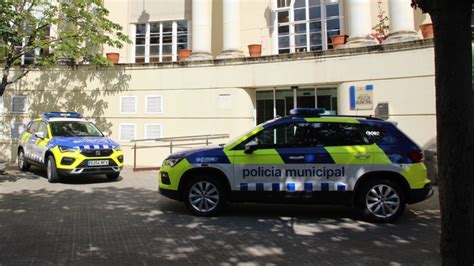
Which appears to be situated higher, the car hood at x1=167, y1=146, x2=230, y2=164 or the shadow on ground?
the car hood at x1=167, y1=146, x2=230, y2=164

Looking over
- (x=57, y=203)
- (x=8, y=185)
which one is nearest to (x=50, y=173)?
(x=8, y=185)

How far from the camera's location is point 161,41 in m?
17.2

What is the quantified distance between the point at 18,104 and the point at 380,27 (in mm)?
14650

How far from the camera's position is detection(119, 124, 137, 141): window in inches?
Result: 616

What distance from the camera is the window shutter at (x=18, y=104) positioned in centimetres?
1641

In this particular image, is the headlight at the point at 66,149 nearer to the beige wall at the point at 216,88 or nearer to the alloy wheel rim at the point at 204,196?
the beige wall at the point at 216,88

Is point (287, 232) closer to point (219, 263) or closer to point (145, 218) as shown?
point (219, 263)

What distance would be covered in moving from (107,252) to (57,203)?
384 cm

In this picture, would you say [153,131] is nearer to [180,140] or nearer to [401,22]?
[180,140]

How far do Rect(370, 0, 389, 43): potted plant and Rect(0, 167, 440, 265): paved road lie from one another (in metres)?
6.90

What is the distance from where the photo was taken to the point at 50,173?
10.9 metres

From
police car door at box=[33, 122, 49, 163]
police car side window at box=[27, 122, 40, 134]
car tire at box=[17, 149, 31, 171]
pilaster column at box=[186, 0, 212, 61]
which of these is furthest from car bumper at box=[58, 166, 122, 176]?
pilaster column at box=[186, 0, 212, 61]

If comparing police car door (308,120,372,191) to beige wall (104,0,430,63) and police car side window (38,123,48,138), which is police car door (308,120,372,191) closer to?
police car side window (38,123,48,138)

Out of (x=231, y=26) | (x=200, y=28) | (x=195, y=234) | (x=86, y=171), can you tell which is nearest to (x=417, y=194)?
(x=195, y=234)
